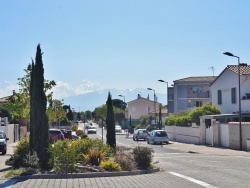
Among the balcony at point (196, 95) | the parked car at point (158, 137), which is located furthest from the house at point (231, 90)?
the balcony at point (196, 95)

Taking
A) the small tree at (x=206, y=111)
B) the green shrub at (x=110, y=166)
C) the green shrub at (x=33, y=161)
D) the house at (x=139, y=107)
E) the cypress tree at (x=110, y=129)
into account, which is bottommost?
the green shrub at (x=110, y=166)

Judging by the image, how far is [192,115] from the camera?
168ft

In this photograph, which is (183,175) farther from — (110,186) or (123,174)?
(110,186)

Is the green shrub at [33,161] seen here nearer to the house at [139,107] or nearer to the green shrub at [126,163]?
the green shrub at [126,163]

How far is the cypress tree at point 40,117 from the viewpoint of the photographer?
57.0ft

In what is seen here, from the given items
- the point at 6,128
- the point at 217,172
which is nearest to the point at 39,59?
the point at 217,172

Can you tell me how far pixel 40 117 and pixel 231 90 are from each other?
32.6 metres

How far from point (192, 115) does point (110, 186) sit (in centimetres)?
3797

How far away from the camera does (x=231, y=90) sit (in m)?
47.1

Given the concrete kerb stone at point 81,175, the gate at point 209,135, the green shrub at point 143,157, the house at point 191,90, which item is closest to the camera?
the concrete kerb stone at point 81,175

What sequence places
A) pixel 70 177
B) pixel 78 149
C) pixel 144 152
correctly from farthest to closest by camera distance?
pixel 78 149 < pixel 144 152 < pixel 70 177

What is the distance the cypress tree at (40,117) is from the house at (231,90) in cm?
2813

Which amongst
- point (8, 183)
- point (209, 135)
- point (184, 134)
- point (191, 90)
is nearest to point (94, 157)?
point (8, 183)

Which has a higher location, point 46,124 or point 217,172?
point 46,124
